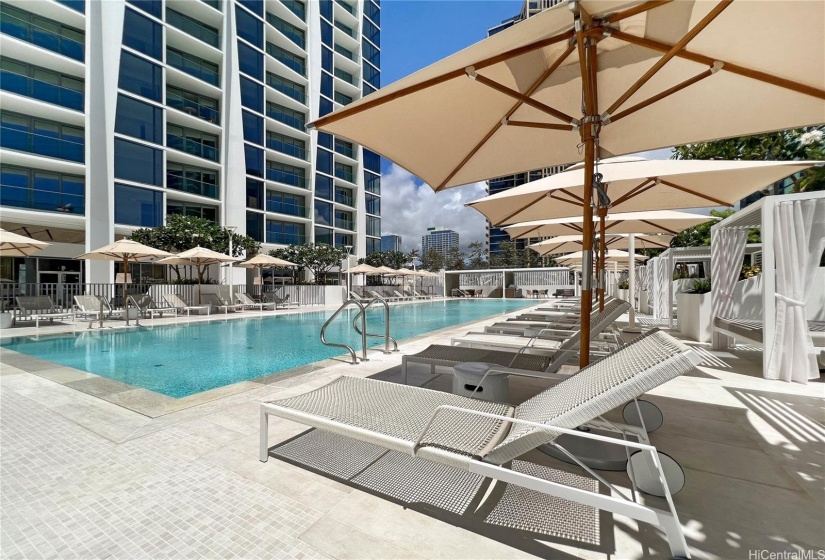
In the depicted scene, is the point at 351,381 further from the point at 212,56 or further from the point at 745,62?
the point at 212,56

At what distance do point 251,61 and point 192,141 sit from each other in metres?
7.97

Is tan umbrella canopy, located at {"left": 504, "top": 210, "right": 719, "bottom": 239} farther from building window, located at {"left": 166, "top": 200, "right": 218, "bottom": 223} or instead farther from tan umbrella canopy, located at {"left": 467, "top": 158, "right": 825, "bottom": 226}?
building window, located at {"left": 166, "top": 200, "right": 218, "bottom": 223}

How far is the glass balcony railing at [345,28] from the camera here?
34656 mm

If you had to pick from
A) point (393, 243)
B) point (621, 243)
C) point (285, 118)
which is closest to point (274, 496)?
point (621, 243)

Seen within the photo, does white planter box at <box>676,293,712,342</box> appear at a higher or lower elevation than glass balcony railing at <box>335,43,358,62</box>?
lower

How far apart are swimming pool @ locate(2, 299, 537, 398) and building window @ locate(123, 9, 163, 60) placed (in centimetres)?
1745

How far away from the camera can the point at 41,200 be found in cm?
1608

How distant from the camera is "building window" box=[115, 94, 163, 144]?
60.0 feet

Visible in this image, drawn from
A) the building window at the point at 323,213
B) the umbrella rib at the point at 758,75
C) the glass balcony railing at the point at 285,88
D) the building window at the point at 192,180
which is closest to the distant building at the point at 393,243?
the building window at the point at 323,213

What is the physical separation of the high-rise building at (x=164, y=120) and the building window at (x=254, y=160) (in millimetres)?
72

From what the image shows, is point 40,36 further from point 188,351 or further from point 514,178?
point 514,178

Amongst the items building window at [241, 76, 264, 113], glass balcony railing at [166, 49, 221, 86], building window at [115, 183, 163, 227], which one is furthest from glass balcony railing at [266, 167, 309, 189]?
building window at [115, 183, 163, 227]

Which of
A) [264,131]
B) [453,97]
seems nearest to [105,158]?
[264,131]

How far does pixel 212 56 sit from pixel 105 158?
10.5 metres
